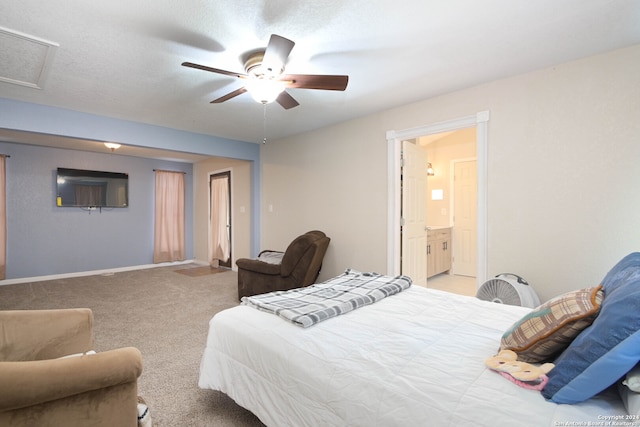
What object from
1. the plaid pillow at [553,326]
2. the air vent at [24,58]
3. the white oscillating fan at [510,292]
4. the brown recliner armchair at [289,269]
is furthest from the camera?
the brown recliner armchair at [289,269]

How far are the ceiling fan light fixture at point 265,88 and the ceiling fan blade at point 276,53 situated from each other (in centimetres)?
12

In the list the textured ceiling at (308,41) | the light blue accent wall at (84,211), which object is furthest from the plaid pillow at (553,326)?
the light blue accent wall at (84,211)

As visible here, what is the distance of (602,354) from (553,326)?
0.77ft

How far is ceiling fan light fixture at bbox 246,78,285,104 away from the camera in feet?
7.22

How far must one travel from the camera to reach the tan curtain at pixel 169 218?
6.56 metres

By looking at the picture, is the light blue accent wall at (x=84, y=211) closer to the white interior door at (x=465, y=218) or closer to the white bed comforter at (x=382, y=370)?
the white bed comforter at (x=382, y=370)

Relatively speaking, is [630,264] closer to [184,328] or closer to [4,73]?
[184,328]

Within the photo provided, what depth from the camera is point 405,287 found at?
2.32 metres

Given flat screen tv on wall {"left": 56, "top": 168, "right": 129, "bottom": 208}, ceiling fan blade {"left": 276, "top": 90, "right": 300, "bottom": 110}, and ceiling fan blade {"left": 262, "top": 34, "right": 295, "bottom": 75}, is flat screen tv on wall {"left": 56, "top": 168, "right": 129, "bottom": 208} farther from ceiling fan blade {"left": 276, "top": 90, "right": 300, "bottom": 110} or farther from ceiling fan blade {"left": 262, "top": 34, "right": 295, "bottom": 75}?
ceiling fan blade {"left": 262, "top": 34, "right": 295, "bottom": 75}

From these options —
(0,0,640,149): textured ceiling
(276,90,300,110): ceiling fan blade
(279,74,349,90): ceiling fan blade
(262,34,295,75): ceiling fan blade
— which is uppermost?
(0,0,640,149): textured ceiling

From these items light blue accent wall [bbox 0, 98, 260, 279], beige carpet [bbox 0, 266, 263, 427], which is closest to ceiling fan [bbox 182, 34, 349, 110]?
beige carpet [bbox 0, 266, 263, 427]

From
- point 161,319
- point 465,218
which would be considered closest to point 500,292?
point 465,218

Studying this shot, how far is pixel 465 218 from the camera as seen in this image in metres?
5.61

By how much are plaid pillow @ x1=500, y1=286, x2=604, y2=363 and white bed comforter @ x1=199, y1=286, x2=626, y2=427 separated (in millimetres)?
138
